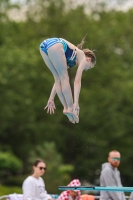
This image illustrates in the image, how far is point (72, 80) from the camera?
117 ft

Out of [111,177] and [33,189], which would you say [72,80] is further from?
[33,189]

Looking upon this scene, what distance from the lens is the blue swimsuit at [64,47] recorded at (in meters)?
9.30

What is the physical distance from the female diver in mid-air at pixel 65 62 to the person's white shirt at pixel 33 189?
12.0ft

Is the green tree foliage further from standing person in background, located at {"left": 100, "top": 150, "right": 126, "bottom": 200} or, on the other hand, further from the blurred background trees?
standing person in background, located at {"left": 100, "top": 150, "right": 126, "bottom": 200}

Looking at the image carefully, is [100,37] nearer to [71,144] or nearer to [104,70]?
[104,70]

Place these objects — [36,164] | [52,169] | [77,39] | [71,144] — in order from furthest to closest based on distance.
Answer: [71,144] < [77,39] < [52,169] < [36,164]

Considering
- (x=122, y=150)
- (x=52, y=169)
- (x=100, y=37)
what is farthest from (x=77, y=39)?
(x=52, y=169)

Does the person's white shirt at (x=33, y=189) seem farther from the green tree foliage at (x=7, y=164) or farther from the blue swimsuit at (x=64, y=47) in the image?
the green tree foliage at (x=7, y=164)

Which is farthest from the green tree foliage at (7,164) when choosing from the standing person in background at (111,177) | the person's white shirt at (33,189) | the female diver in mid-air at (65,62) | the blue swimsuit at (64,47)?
the blue swimsuit at (64,47)

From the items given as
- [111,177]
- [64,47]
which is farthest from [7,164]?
[64,47]

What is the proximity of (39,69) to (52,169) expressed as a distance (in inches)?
390

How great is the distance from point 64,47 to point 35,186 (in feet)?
14.7

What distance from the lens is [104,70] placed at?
38.8 m

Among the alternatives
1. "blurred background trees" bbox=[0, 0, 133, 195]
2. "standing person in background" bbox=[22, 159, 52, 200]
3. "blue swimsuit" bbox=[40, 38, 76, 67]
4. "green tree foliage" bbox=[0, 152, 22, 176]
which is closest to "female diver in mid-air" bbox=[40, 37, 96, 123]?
"blue swimsuit" bbox=[40, 38, 76, 67]
